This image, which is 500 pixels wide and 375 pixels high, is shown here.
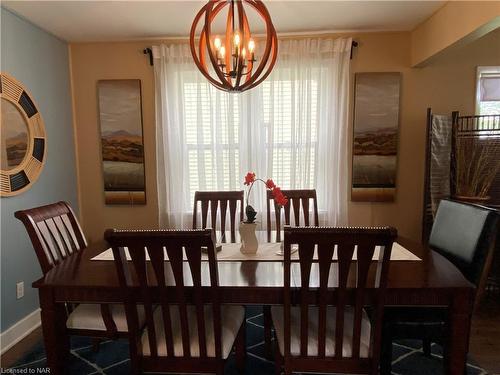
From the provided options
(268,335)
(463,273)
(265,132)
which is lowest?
(268,335)

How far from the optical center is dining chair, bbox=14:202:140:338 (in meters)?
1.65

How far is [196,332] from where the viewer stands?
1491 millimetres

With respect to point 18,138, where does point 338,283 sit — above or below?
below

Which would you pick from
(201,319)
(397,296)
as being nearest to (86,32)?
(201,319)

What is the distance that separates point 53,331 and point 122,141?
2007 mm

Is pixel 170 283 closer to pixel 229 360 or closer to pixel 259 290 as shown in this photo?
pixel 259 290

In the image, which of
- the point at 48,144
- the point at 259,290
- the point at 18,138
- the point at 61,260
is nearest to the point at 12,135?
the point at 18,138

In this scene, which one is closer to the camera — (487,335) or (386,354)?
(386,354)

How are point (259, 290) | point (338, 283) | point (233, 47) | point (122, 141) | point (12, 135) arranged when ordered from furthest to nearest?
1. point (122, 141)
2. point (12, 135)
3. point (233, 47)
4. point (259, 290)
5. point (338, 283)

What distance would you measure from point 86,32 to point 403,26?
2.83m

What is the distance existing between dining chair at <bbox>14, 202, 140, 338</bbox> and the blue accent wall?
2.44ft

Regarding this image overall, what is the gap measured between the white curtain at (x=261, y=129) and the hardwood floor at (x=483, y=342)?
1.30 meters

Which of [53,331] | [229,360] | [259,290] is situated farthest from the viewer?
[229,360]

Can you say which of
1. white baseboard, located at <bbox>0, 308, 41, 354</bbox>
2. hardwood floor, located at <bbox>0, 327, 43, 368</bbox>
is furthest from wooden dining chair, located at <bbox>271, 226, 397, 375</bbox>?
white baseboard, located at <bbox>0, 308, 41, 354</bbox>
